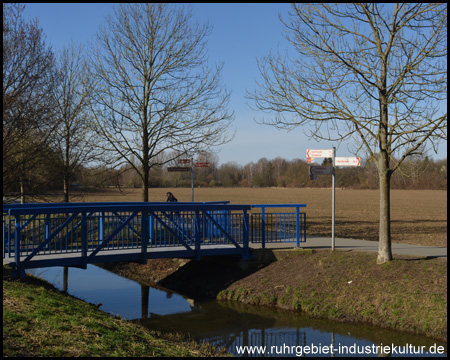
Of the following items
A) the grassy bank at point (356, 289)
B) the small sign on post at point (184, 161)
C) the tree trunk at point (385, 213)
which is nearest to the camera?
the grassy bank at point (356, 289)

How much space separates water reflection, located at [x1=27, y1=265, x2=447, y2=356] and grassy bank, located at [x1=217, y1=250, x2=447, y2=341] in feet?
0.97

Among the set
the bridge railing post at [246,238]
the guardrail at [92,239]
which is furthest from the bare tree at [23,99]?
the bridge railing post at [246,238]

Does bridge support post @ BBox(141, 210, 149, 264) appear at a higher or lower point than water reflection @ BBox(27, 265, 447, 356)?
higher

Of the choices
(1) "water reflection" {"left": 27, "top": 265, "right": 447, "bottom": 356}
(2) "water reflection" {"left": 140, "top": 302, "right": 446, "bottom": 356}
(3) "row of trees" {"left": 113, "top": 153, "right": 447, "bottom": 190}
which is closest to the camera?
(2) "water reflection" {"left": 140, "top": 302, "right": 446, "bottom": 356}

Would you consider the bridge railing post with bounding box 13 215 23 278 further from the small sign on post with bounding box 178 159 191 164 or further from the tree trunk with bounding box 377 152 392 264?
the small sign on post with bounding box 178 159 191 164

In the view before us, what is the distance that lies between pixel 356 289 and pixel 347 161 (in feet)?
12.4

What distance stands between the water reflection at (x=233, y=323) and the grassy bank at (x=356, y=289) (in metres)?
0.30

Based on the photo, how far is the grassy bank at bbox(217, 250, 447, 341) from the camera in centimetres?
981

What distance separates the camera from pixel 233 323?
35.5 ft

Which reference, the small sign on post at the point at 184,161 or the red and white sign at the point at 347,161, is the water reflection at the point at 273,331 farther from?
the small sign on post at the point at 184,161

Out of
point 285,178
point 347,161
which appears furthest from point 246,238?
point 285,178

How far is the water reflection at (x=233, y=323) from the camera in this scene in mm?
9281

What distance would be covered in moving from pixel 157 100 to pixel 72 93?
5616mm

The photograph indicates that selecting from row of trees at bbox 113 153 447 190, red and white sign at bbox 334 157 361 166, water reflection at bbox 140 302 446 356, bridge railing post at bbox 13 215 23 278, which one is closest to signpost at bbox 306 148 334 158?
red and white sign at bbox 334 157 361 166
